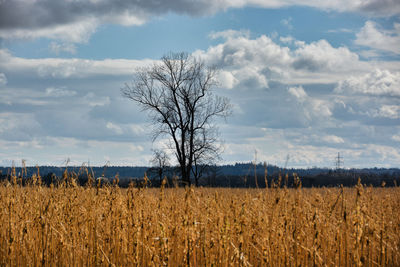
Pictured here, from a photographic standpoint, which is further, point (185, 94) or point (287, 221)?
point (185, 94)

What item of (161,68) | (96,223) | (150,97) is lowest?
(96,223)

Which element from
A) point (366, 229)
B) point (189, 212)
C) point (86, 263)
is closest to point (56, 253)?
point (86, 263)

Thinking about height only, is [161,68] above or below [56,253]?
above

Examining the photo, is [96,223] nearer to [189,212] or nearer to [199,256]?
[199,256]

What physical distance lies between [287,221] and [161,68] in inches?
1191

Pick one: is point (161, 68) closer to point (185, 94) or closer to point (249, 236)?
point (185, 94)

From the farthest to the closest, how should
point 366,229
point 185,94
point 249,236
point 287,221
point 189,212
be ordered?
1. point 185,94
2. point 249,236
3. point 287,221
4. point 366,229
5. point 189,212

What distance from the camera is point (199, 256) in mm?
5254

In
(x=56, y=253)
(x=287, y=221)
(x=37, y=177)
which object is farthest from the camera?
(x=37, y=177)

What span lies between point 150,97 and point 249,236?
28.6 m

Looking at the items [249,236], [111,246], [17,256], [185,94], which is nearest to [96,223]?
[111,246]

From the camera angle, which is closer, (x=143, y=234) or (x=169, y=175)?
(x=143, y=234)

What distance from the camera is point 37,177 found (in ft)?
20.6

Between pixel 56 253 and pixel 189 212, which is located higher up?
pixel 189 212
